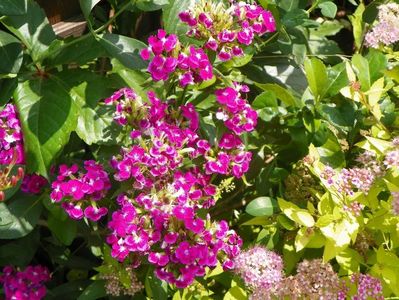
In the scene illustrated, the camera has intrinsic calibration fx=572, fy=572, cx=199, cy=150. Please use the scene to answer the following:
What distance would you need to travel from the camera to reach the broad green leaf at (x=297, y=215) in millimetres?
1287

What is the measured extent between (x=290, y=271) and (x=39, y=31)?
0.85 metres

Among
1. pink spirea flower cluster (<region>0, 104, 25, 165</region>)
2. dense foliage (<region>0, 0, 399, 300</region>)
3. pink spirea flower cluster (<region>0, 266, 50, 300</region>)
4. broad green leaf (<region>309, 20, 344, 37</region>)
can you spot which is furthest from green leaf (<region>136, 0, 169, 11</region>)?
broad green leaf (<region>309, 20, 344, 37</region>)

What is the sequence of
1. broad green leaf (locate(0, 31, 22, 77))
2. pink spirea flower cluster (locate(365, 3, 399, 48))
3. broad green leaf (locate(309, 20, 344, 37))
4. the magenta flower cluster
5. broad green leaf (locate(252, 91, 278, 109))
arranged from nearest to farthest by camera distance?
the magenta flower cluster
broad green leaf (locate(0, 31, 22, 77))
broad green leaf (locate(252, 91, 278, 109))
pink spirea flower cluster (locate(365, 3, 399, 48))
broad green leaf (locate(309, 20, 344, 37))

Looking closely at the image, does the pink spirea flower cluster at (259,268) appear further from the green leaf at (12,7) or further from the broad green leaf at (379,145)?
the green leaf at (12,7)

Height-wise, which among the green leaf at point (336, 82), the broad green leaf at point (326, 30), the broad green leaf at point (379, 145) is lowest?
the broad green leaf at point (326, 30)

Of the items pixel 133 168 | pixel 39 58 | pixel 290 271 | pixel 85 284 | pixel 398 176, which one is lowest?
pixel 85 284

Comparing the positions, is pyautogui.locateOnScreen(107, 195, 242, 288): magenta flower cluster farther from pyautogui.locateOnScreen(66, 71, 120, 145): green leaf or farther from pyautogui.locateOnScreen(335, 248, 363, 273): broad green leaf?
pyautogui.locateOnScreen(335, 248, 363, 273): broad green leaf

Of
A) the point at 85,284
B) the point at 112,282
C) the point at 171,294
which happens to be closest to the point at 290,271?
the point at 171,294

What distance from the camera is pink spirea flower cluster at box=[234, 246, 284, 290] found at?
125 centimetres

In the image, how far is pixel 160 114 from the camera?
123 centimetres

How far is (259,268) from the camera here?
128 cm

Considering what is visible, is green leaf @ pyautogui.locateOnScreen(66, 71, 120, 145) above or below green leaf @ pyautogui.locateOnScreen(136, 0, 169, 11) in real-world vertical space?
below

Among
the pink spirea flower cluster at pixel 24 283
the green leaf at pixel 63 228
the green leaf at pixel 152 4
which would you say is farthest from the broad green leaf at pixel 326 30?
the pink spirea flower cluster at pixel 24 283

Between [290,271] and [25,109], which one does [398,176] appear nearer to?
[290,271]
